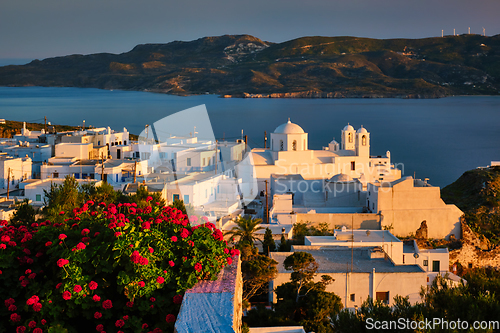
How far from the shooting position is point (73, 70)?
174125 mm

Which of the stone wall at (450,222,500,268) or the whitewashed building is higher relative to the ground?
the whitewashed building

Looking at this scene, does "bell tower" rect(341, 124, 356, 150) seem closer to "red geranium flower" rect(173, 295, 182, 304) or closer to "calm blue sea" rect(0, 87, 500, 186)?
"calm blue sea" rect(0, 87, 500, 186)

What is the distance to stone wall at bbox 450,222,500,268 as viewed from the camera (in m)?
15.3

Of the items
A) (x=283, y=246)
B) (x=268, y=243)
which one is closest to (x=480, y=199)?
(x=283, y=246)

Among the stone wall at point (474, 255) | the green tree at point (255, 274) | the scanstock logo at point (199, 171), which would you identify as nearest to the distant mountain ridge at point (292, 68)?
the scanstock logo at point (199, 171)

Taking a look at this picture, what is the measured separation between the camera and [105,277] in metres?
4.13

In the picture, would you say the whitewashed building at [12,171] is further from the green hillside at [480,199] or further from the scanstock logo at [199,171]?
the green hillside at [480,199]

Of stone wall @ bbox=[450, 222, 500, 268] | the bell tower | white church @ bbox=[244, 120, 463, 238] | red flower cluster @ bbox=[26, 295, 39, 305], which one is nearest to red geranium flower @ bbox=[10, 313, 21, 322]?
red flower cluster @ bbox=[26, 295, 39, 305]

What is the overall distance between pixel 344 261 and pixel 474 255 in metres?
6.57

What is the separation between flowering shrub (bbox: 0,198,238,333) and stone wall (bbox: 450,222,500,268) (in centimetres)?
1283

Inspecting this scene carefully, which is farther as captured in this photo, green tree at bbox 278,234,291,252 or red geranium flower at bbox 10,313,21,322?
green tree at bbox 278,234,291,252

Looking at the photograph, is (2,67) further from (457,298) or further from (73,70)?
(457,298)

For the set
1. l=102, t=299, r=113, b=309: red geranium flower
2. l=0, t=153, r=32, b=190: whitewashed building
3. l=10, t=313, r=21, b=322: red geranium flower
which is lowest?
l=0, t=153, r=32, b=190: whitewashed building

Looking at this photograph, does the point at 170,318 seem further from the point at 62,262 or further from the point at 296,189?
the point at 296,189
